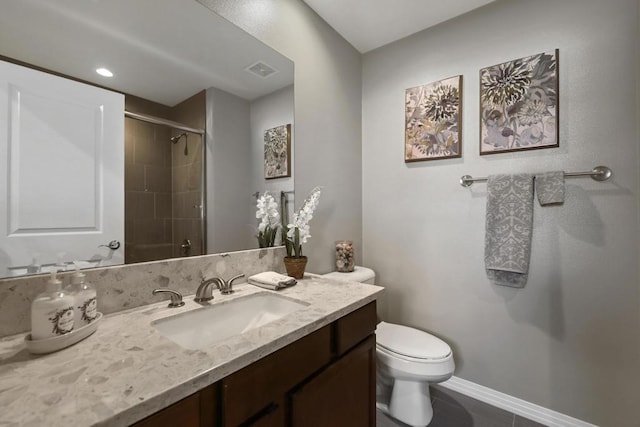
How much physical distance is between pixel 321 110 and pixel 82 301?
156cm

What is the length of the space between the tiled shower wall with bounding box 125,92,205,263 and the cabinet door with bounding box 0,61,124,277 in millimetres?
34

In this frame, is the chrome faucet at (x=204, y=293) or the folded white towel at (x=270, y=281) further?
the folded white towel at (x=270, y=281)

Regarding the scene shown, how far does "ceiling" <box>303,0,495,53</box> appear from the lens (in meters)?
1.67

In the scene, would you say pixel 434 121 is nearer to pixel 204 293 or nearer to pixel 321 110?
pixel 321 110

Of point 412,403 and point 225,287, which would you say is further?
point 412,403

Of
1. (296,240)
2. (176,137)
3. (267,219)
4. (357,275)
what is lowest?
(357,275)

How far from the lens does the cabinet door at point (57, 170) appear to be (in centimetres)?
75

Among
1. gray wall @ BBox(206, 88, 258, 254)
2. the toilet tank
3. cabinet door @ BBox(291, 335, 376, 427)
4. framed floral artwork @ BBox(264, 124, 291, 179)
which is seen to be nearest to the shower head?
gray wall @ BBox(206, 88, 258, 254)

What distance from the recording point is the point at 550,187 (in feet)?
4.76

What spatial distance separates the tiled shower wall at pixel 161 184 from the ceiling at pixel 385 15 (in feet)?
3.77

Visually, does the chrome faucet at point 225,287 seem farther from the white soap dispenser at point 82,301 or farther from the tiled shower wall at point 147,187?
the white soap dispenser at point 82,301

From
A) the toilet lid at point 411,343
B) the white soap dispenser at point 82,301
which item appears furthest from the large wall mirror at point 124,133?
the toilet lid at point 411,343

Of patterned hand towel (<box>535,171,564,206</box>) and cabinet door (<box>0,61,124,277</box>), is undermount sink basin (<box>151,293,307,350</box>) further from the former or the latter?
patterned hand towel (<box>535,171,564,206</box>)

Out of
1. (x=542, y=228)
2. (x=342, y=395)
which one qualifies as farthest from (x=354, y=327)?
(x=542, y=228)
